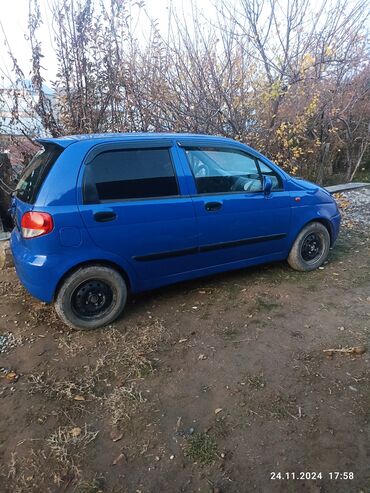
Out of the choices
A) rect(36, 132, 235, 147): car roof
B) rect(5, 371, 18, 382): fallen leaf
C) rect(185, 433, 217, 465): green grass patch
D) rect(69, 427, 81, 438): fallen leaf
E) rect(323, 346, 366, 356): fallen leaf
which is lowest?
rect(185, 433, 217, 465): green grass patch

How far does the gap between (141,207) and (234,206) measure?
1050mm

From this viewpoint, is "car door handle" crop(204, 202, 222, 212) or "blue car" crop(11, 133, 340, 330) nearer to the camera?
"blue car" crop(11, 133, 340, 330)

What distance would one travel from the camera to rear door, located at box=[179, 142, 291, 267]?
3.69m

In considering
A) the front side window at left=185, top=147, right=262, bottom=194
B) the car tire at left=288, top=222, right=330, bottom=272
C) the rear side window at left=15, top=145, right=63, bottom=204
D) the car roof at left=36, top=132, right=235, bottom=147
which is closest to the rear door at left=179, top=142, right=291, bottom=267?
the front side window at left=185, top=147, right=262, bottom=194

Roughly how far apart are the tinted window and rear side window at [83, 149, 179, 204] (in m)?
1.16

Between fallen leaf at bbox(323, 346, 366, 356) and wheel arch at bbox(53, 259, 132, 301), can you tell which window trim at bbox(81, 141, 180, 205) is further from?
fallen leaf at bbox(323, 346, 366, 356)

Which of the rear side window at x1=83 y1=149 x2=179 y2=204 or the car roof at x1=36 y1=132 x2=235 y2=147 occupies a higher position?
the car roof at x1=36 y1=132 x2=235 y2=147

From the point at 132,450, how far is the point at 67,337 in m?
1.41

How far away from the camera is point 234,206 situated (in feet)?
12.6

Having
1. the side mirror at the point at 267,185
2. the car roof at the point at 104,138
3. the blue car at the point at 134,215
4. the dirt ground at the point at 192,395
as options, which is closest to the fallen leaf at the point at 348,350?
the dirt ground at the point at 192,395

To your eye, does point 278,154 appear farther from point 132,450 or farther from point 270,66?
point 132,450

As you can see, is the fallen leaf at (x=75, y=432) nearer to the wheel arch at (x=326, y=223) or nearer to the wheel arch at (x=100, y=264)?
the wheel arch at (x=100, y=264)

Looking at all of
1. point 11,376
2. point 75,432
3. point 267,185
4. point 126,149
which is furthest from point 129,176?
point 75,432

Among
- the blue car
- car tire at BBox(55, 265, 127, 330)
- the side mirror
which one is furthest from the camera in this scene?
the side mirror
